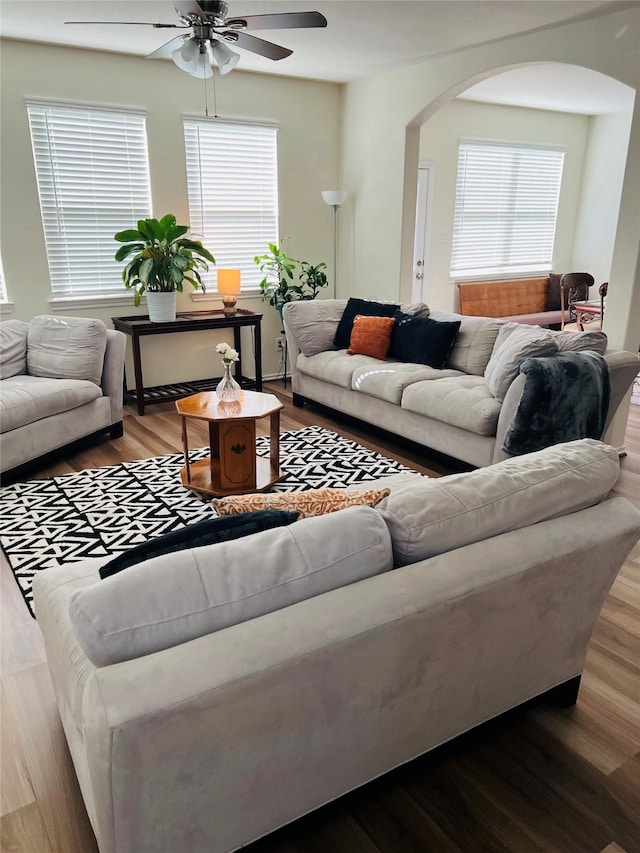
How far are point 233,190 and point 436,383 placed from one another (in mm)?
2894

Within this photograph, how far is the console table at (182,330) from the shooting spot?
4891mm

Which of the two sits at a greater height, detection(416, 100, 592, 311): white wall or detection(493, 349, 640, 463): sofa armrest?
detection(416, 100, 592, 311): white wall

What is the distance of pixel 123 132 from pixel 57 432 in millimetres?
2646

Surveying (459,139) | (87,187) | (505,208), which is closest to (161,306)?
(87,187)

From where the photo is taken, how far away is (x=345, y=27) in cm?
395

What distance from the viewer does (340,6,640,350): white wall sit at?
360 centimetres

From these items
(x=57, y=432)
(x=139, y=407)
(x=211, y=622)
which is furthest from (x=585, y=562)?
(x=139, y=407)

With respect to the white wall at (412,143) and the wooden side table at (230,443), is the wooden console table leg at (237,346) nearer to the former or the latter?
the white wall at (412,143)

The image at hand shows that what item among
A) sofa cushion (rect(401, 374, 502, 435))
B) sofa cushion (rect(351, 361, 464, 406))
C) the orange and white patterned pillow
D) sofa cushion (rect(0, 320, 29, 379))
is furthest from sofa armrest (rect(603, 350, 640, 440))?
sofa cushion (rect(0, 320, 29, 379))

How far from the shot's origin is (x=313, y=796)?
143 cm

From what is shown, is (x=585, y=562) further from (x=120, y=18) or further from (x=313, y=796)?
(x=120, y=18)

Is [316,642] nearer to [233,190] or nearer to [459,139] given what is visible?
[233,190]

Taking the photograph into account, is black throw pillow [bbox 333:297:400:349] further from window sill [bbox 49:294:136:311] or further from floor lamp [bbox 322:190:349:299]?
window sill [bbox 49:294:136:311]

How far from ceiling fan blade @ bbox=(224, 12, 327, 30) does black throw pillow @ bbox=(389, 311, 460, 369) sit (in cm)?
210
